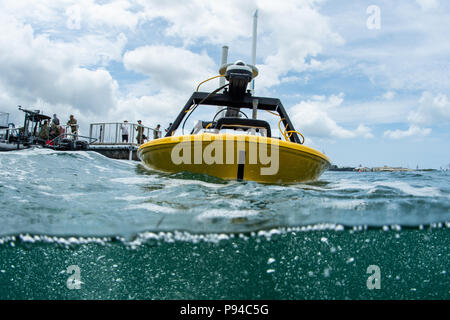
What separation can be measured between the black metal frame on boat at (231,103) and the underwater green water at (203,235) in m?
1.18

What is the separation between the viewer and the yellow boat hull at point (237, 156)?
425cm

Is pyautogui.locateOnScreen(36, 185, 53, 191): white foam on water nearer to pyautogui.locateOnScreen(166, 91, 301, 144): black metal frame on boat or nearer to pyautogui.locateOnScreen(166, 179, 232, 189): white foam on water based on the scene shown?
pyautogui.locateOnScreen(166, 179, 232, 189): white foam on water

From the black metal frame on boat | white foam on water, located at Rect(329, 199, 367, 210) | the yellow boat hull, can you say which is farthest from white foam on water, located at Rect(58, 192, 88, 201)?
white foam on water, located at Rect(329, 199, 367, 210)

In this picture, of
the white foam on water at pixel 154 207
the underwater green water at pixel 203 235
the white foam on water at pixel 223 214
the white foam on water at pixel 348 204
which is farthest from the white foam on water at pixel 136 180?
the white foam on water at pixel 348 204

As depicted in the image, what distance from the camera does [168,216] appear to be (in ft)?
12.1

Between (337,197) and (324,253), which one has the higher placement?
(337,197)

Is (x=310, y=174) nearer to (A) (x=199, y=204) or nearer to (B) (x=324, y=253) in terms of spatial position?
(B) (x=324, y=253)

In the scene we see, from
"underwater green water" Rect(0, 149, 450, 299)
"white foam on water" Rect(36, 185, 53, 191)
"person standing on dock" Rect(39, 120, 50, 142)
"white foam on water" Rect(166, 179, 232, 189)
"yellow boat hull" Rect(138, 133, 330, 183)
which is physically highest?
"person standing on dock" Rect(39, 120, 50, 142)

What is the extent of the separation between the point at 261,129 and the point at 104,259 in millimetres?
3346

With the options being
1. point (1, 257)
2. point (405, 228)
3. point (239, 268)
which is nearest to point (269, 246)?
point (239, 268)

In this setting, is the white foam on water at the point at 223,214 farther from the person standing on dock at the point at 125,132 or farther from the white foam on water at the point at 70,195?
the person standing on dock at the point at 125,132

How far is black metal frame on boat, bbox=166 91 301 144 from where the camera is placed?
5914 millimetres

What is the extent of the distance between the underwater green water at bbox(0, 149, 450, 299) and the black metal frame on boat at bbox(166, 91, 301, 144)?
1.18 meters

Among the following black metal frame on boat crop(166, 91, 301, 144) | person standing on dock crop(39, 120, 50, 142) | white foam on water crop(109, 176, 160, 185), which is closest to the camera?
white foam on water crop(109, 176, 160, 185)
